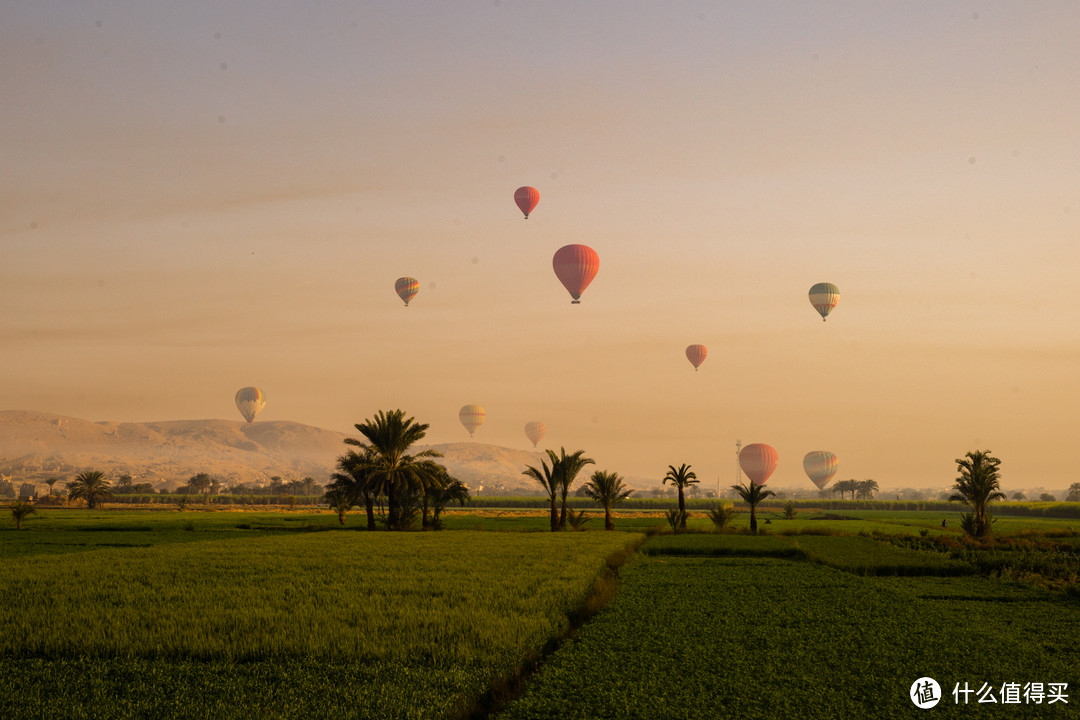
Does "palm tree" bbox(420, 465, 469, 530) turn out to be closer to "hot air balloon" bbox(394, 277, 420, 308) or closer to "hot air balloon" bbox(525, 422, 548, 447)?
"hot air balloon" bbox(394, 277, 420, 308)

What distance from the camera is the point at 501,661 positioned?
15.2m

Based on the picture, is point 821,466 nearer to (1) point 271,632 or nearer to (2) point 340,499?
(2) point 340,499

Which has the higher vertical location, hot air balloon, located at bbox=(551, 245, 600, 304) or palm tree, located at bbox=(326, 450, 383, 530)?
hot air balloon, located at bbox=(551, 245, 600, 304)

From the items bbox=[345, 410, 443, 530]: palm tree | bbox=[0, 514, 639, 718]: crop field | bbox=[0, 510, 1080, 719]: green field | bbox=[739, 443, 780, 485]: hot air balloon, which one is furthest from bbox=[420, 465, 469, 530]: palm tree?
bbox=[739, 443, 780, 485]: hot air balloon

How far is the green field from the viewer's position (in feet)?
42.2

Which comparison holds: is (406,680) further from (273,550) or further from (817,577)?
(273,550)

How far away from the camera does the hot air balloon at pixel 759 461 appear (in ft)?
409

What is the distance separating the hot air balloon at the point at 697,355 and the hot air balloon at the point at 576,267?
3447cm

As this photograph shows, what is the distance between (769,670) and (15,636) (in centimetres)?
1561

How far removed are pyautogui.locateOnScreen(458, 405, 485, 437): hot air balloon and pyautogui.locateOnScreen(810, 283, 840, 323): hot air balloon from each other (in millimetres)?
108937

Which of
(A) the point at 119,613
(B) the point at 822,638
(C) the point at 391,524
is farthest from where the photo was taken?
(C) the point at 391,524

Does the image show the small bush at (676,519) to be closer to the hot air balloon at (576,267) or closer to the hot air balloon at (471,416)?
the hot air balloon at (576,267)

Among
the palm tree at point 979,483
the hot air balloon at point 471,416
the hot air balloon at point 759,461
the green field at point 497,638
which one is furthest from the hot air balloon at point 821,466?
the green field at point 497,638

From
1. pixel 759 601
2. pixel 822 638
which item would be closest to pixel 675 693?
pixel 822 638
